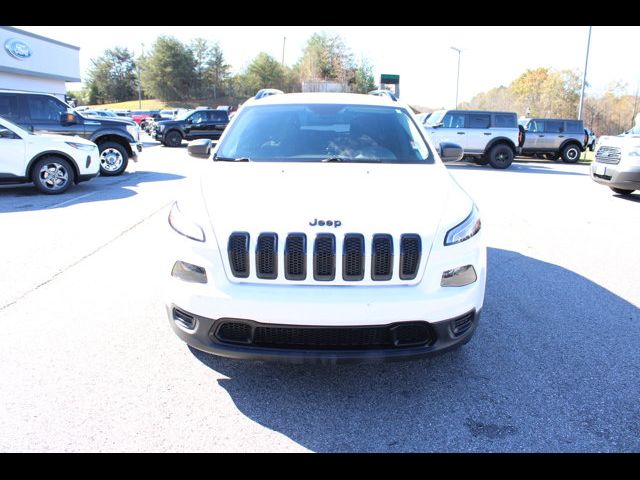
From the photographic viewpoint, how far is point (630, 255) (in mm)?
5875

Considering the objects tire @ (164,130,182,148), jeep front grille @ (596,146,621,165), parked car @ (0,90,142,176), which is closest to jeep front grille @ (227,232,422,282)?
jeep front grille @ (596,146,621,165)

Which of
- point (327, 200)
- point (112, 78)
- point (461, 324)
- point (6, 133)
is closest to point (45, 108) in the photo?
point (6, 133)

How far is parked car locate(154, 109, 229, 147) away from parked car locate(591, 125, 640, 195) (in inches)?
664

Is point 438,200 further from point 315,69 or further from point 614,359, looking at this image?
point 315,69

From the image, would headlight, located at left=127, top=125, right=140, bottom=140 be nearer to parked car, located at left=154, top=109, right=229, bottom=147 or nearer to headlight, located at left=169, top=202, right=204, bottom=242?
headlight, located at left=169, top=202, right=204, bottom=242

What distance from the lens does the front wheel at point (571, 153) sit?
64.4 ft

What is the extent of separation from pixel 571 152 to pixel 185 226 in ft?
67.3

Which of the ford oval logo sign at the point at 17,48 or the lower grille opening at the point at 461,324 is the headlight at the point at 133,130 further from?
the ford oval logo sign at the point at 17,48

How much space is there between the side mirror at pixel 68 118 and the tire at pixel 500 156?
42.7 ft

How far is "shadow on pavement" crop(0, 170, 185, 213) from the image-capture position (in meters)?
8.21

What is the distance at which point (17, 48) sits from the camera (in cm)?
3055

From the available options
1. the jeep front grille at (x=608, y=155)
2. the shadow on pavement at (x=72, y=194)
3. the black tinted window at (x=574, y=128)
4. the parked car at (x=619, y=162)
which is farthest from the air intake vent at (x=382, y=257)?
the black tinted window at (x=574, y=128)
